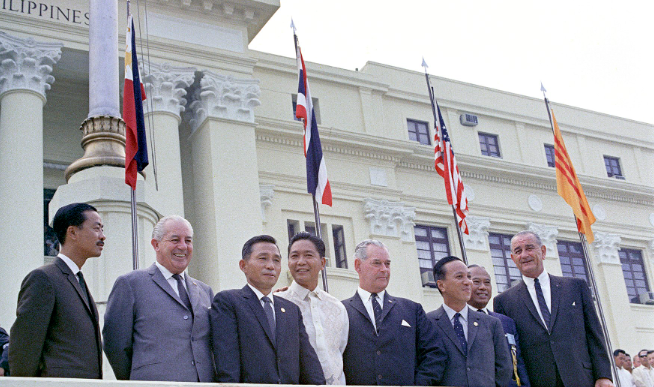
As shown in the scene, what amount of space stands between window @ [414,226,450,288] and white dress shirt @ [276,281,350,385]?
50.0 feet

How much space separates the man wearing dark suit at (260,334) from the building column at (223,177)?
32.0 ft

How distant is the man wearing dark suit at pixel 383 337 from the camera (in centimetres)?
520

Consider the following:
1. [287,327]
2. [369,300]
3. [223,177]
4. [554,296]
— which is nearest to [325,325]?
[287,327]

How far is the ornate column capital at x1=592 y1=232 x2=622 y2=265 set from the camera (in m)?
23.9

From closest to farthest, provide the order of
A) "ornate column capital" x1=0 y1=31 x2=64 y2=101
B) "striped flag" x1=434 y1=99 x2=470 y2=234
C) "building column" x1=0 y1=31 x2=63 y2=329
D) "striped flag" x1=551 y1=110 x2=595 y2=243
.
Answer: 1. "striped flag" x1=551 y1=110 x2=595 y2=243
2. "striped flag" x1=434 y1=99 x2=470 y2=234
3. "building column" x1=0 y1=31 x2=63 y2=329
4. "ornate column capital" x1=0 y1=31 x2=64 y2=101

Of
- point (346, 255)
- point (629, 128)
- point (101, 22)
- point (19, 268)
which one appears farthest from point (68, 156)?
point (629, 128)

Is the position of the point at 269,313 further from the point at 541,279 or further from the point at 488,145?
the point at 488,145

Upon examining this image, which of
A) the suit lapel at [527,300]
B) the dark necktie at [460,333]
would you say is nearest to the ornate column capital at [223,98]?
the suit lapel at [527,300]

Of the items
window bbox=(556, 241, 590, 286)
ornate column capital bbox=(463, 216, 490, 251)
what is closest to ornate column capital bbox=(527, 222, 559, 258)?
window bbox=(556, 241, 590, 286)

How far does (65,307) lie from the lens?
13.9ft

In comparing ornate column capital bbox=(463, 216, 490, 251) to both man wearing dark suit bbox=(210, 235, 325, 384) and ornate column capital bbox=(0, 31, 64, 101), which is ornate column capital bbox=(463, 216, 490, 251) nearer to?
ornate column capital bbox=(0, 31, 64, 101)

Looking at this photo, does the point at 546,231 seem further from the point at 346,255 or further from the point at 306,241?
the point at 306,241

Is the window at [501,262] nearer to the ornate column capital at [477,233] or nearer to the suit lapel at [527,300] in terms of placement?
the ornate column capital at [477,233]

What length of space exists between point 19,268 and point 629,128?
830 inches
